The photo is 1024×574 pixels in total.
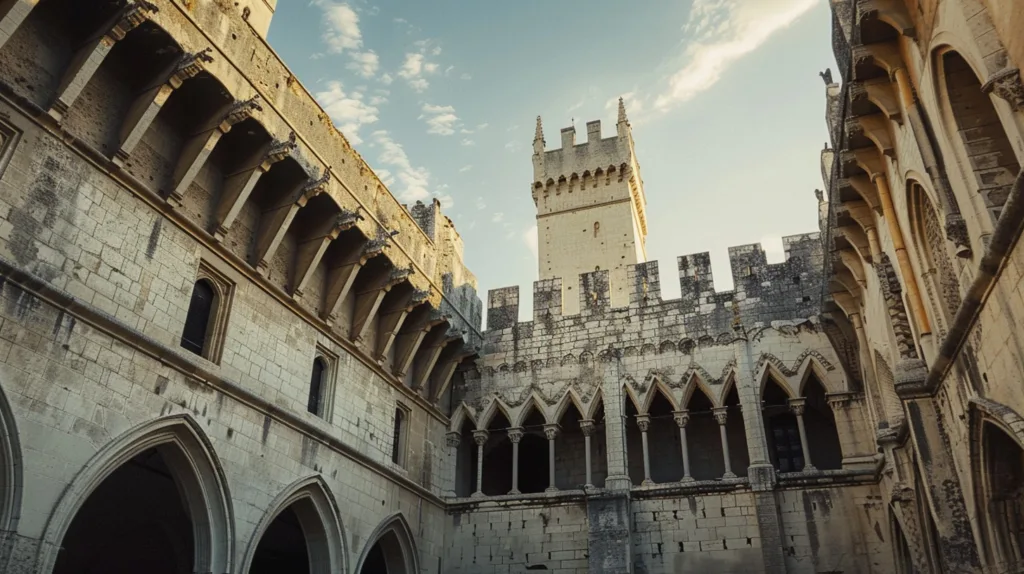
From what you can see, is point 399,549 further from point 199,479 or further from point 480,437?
point 199,479

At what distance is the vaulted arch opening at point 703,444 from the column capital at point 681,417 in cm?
51

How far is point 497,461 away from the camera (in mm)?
16328

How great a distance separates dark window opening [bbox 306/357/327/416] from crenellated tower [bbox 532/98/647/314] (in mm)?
→ 13558

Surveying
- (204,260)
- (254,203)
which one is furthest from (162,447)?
(254,203)

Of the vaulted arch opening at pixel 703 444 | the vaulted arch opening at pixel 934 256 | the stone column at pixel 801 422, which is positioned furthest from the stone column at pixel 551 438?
→ the vaulted arch opening at pixel 934 256

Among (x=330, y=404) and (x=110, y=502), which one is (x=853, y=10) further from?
(x=110, y=502)

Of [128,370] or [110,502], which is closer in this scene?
[128,370]

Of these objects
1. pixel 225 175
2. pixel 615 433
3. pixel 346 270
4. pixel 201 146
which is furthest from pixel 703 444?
pixel 201 146

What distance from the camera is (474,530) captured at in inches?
549

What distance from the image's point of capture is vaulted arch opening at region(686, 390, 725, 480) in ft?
47.2

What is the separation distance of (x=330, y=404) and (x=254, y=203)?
10.4ft

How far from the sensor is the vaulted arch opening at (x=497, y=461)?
51.4 ft

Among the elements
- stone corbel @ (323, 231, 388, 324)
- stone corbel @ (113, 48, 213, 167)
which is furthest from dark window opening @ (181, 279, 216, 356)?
stone corbel @ (323, 231, 388, 324)

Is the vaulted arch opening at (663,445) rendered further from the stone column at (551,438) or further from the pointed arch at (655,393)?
the stone column at (551,438)
